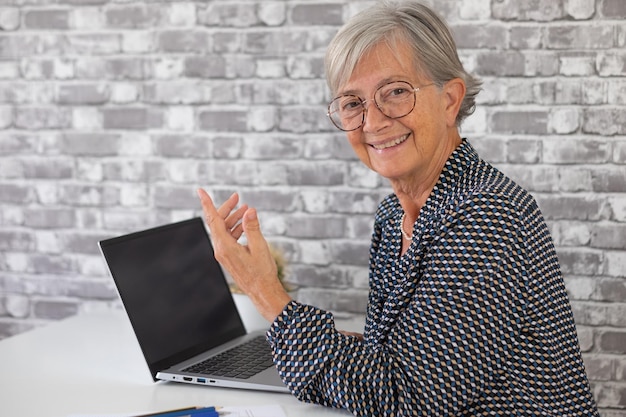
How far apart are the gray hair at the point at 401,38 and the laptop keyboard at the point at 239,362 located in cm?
58

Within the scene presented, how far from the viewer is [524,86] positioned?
2.05m

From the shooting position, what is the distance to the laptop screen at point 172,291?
1551 millimetres

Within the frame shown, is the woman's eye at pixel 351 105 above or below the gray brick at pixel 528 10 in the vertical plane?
below

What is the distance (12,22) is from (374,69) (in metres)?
1.51

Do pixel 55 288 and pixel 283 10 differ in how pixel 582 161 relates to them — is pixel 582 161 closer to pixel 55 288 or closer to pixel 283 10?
pixel 283 10

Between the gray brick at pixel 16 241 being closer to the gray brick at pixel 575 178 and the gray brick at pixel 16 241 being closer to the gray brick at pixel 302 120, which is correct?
the gray brick at pixel 302 120

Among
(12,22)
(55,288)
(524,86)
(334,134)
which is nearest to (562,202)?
(524,86)

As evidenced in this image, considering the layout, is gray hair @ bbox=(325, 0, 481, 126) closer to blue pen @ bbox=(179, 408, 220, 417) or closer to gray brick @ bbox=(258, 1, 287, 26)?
blue pen @ bbox=(179, 408, 220, 417)

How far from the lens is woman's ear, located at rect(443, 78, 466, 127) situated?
4.83 feet

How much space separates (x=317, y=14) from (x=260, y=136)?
0.38 metres

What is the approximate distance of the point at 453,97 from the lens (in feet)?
4.90

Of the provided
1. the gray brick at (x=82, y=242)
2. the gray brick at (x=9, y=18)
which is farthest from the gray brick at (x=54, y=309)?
the gray brick at (x=9, y=18)

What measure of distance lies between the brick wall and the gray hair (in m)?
0.66

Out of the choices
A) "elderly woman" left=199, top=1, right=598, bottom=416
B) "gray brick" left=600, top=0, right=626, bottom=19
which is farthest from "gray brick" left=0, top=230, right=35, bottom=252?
"gray brick" left=600, top=0, right=626, bottom=19
